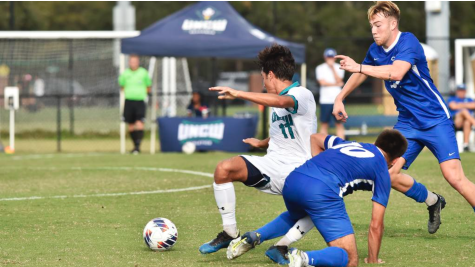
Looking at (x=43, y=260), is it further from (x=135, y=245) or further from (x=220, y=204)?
(x=220, y=204)

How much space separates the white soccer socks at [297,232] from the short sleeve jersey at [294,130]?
546 mm

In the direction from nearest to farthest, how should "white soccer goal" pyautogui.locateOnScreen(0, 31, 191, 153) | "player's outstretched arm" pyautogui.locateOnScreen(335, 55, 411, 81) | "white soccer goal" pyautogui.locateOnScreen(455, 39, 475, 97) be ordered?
"player's outstretched arm" pyautogui.locateOnScreen(335, 55, 411, 81) → "white soccer goal" pyautogui.locateOnScreen(455, 39, 475, 97) → "white soccer goal" pyautogui.locateOnScreen(0, 31, 191, 153)

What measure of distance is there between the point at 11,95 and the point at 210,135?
4944mm

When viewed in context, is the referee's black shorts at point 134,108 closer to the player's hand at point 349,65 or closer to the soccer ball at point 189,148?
the soccer ball at point 189,148

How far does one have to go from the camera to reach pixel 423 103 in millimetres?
7227

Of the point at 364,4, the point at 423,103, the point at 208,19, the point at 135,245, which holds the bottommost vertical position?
the point at 135,245

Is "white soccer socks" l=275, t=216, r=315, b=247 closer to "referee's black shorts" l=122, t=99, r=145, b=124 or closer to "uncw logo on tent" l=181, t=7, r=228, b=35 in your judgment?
"uncw logo on tent" l=181, t=7, r=228, b=35

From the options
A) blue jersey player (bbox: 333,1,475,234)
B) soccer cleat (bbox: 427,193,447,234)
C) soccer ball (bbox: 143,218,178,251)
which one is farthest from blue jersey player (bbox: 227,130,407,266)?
soccer cleat (bbox: 427,193,447,234)

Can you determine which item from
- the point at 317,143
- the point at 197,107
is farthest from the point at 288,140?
the point at 197,107

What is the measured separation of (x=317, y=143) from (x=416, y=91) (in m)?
1.40

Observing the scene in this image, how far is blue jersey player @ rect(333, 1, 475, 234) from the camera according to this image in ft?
23.1

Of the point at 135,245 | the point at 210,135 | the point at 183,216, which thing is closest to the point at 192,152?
the point at 210,135

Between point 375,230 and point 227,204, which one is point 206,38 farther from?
point 375,230

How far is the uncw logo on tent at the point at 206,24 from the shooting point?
17.3 metres
